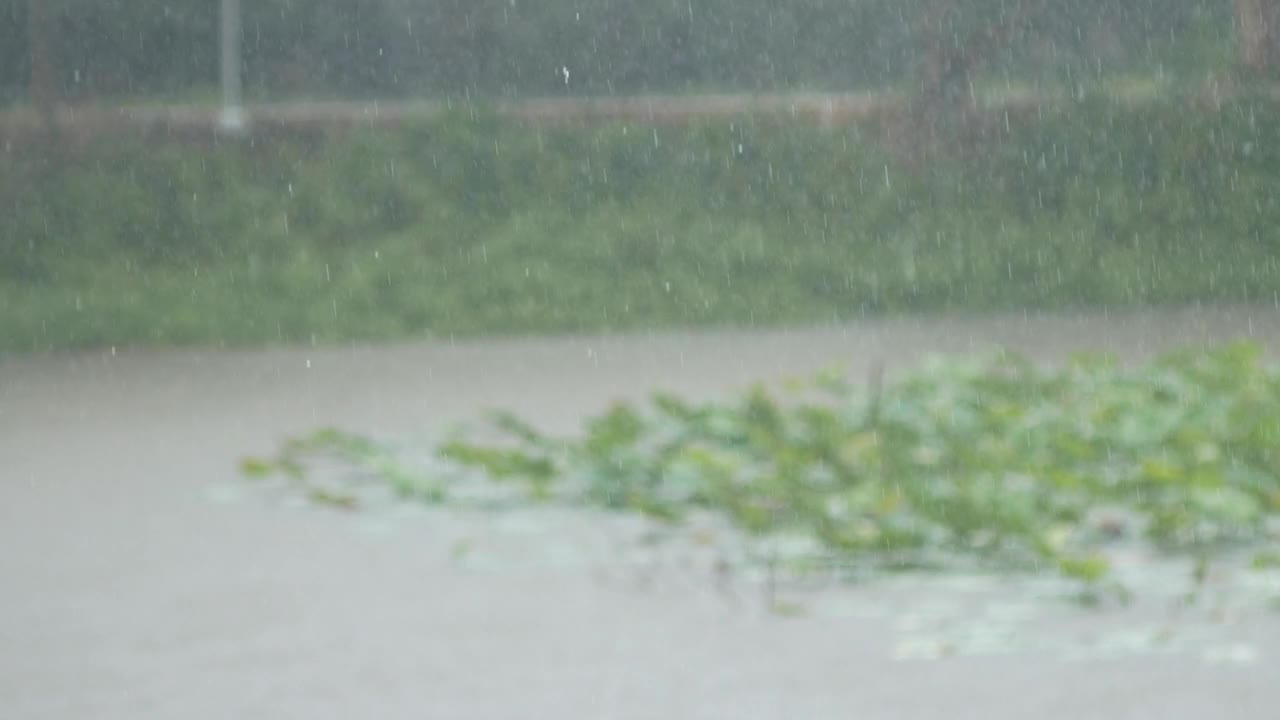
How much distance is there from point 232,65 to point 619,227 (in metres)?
4.39

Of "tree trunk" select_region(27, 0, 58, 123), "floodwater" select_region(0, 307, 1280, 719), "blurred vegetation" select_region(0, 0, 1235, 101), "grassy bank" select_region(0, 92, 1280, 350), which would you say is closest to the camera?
"floodwater" select_region(0, 307, 1280, 719)

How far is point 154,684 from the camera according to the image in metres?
5.62

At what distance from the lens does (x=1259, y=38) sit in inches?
780

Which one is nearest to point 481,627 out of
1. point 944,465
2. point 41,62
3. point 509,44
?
point 944,465

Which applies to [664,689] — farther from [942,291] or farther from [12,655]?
[942,291]

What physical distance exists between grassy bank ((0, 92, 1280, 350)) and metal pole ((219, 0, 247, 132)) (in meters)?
0.47

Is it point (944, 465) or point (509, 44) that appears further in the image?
point (509, 44)

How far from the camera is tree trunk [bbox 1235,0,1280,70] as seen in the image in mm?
19703

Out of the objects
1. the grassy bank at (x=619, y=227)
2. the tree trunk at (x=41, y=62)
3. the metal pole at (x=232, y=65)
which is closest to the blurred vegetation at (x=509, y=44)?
the metal pole at (x=232, y=65)

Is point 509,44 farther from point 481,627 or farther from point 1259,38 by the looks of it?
point 481,627

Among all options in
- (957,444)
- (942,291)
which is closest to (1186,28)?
(942,291)

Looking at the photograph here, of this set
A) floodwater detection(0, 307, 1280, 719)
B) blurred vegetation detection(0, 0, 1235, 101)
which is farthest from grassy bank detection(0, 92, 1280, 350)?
floodwater detection(0, 307, 1280, 719)

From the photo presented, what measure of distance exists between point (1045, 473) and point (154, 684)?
2.88 meters

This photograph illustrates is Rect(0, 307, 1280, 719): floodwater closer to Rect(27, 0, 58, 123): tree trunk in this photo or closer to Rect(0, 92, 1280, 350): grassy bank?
Rect(0, 92, 1280, 350): grassy bank
